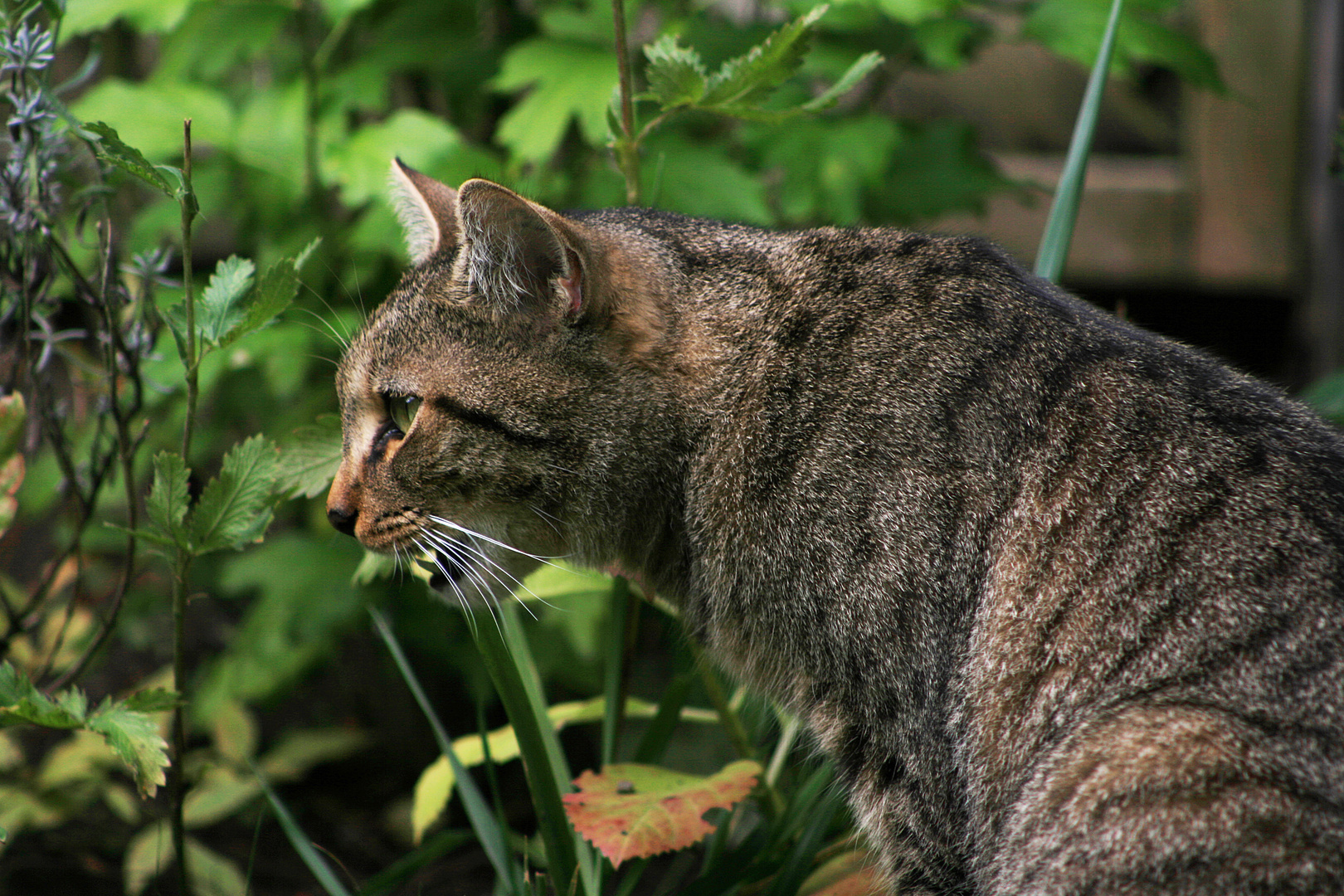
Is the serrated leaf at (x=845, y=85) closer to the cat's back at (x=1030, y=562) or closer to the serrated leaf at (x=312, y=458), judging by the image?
the cat's back at (x=1030, y=562)

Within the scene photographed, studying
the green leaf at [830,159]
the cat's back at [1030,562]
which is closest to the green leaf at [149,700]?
the cat's back at [1030,562]

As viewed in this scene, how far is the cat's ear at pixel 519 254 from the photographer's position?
5.90 feet

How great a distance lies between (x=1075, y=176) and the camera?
2.32m

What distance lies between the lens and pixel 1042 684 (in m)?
1.64

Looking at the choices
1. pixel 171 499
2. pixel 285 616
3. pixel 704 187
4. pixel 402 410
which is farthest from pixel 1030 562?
pixel 285 616

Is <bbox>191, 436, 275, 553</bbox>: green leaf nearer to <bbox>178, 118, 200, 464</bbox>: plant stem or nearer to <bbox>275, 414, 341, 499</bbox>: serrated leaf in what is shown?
<bbox>178, 118, 200, 464</bbox>: plant stem

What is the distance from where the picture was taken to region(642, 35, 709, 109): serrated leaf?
1815 millimetres

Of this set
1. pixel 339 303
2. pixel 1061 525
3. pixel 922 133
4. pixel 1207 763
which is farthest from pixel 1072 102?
pixel 1207 763

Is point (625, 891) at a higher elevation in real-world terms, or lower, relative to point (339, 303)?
lower

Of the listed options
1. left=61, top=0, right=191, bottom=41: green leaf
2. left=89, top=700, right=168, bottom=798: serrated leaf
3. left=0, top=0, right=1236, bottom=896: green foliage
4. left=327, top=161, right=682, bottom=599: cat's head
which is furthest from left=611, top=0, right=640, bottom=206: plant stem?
left=89, top=700, right=168, bottom=798: serrated leaf

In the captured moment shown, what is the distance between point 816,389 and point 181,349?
3.39 feet

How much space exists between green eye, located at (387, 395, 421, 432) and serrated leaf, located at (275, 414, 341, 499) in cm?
13

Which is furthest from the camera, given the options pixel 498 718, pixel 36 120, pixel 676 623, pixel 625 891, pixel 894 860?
pixel 498 718

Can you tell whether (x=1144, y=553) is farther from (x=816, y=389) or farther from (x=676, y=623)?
(x=676, y=623)
